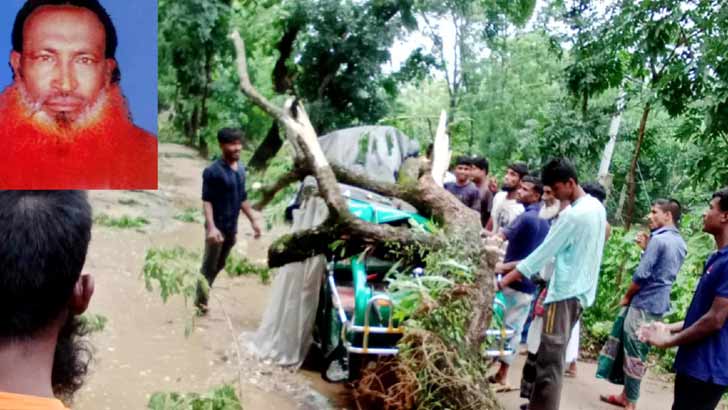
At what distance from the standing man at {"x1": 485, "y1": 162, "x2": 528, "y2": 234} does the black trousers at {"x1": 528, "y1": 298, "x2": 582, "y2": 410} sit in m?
1.94

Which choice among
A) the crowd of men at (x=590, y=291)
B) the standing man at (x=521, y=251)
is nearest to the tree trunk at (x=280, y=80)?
the crowd of men at (x=590, y=291)

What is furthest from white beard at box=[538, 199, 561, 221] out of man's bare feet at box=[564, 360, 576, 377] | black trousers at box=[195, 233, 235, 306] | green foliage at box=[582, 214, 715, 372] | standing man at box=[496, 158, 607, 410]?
black trousers at box=[195, 233, 235, 306]

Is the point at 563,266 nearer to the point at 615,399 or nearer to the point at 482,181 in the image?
the point at 615,399

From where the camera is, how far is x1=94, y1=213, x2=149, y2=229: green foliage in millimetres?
10039

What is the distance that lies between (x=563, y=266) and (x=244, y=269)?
5.53m

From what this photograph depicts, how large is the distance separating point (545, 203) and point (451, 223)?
0.98 meters

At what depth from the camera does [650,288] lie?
4.88 m

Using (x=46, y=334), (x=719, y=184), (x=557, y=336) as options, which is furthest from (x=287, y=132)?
(x=46, y=334)

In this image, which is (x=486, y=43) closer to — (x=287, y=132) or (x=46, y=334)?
(x=287, y=132)

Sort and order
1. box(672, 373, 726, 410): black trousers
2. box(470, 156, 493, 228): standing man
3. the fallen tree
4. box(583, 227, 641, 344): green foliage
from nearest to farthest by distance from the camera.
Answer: box(672, 373, 726, 410): black trousers
the fallen tree
box(470, 156, 493, 228): standing man
box(583, 227, 641, 344): green foliage

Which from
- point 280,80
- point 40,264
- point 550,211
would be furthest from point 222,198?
point 280,80

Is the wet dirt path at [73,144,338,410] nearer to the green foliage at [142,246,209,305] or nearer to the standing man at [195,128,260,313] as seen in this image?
the green foliage at [142,246,209,305]

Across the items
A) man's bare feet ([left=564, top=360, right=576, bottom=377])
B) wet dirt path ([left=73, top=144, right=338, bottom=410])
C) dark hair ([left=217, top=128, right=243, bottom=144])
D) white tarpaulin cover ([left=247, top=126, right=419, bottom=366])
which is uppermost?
dark hair ([left=217, top=128, right=243, bottom=144])

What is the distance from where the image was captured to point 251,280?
880 cm
